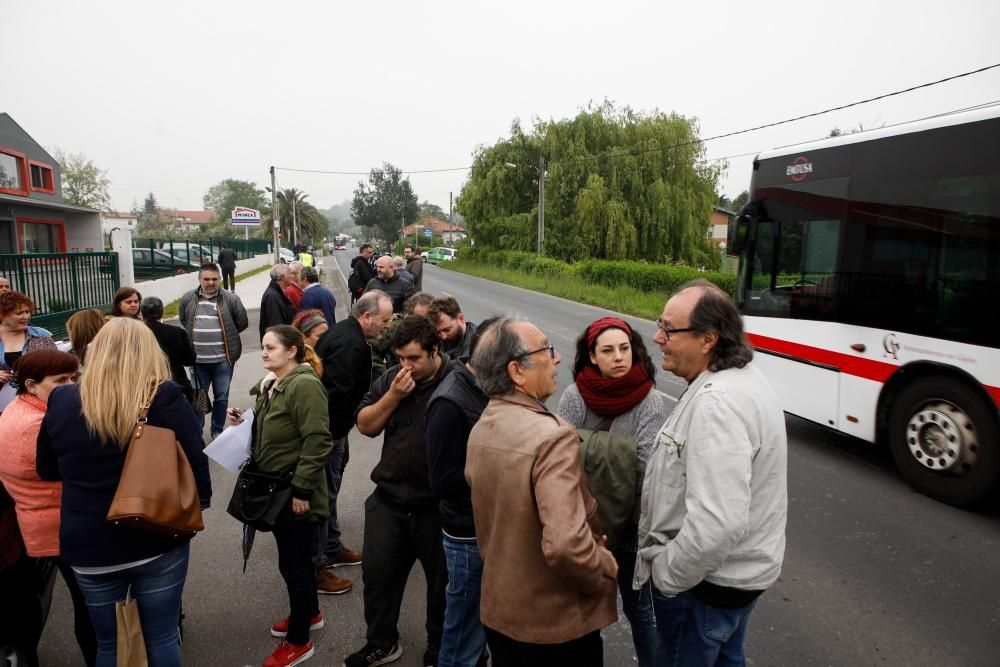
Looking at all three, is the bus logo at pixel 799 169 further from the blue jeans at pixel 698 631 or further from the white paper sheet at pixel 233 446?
the white paper sheet at pixel 233 446

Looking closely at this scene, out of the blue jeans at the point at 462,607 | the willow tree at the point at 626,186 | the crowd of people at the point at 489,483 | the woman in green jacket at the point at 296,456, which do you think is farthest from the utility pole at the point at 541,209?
the blue jeans at the point at 462,607

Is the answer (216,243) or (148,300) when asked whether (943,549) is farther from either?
(216,243)

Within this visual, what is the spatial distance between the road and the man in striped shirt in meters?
1.23

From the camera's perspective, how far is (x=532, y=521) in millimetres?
1922

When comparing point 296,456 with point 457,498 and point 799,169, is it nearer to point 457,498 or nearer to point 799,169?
point 457,498

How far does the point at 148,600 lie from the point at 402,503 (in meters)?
1.06

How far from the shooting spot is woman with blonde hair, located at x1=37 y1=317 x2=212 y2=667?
236 centimetres

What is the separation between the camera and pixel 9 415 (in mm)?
2670

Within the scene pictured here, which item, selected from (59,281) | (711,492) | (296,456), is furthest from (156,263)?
(711,492)

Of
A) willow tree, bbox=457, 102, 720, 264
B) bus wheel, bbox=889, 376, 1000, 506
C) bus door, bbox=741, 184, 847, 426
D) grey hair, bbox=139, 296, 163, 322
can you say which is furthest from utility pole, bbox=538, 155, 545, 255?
grey hair, bbox=139, 296, 163, 322

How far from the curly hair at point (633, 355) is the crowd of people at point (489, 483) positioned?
0.04ft

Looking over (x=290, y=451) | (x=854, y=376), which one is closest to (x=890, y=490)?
(x=854, y=376)

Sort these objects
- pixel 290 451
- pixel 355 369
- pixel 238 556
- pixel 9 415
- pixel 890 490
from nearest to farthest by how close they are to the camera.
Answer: pixel 9 415
pixel 290 451
pixel 355 369
pixel 238 556
pixel 890 490

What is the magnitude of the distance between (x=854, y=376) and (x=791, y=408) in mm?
879
